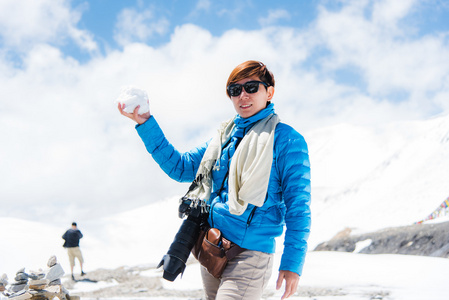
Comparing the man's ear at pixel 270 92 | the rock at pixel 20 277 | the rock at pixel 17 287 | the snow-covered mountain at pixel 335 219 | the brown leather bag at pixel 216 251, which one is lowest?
the brown leather bag at pixel 216 251

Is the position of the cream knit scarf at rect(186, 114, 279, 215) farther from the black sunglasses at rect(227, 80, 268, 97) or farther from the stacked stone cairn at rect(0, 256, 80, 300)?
the stacked stone cairn at rect(0, 256, 80, 300)

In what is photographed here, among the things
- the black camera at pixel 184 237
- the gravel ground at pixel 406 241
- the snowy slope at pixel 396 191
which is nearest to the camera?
the black camera at pixel 184 237

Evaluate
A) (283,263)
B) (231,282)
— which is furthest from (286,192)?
(231,282)

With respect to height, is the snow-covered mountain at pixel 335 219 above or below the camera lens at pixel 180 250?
above

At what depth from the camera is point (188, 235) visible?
2.28 metres

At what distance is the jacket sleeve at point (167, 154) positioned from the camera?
2527 mm

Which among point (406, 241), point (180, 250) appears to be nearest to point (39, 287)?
point (180, 250)

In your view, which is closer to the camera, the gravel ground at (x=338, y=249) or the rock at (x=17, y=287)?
the rock at (x=17, y=287)

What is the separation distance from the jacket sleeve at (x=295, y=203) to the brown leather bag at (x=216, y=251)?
265 millimetres

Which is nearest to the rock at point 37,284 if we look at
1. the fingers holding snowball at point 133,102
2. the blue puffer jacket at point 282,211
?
the fingers holding snowball at point 133,102

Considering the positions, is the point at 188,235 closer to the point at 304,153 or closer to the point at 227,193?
the point at 227,193

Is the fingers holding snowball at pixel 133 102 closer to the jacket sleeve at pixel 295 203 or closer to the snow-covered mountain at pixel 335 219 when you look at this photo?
the jacket sleeve at pixel 295 203

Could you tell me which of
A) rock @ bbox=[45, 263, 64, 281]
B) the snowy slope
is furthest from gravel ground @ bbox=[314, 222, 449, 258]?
rock @ bbox=[45, 263, 64, 281]

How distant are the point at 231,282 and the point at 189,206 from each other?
19.3 inches
